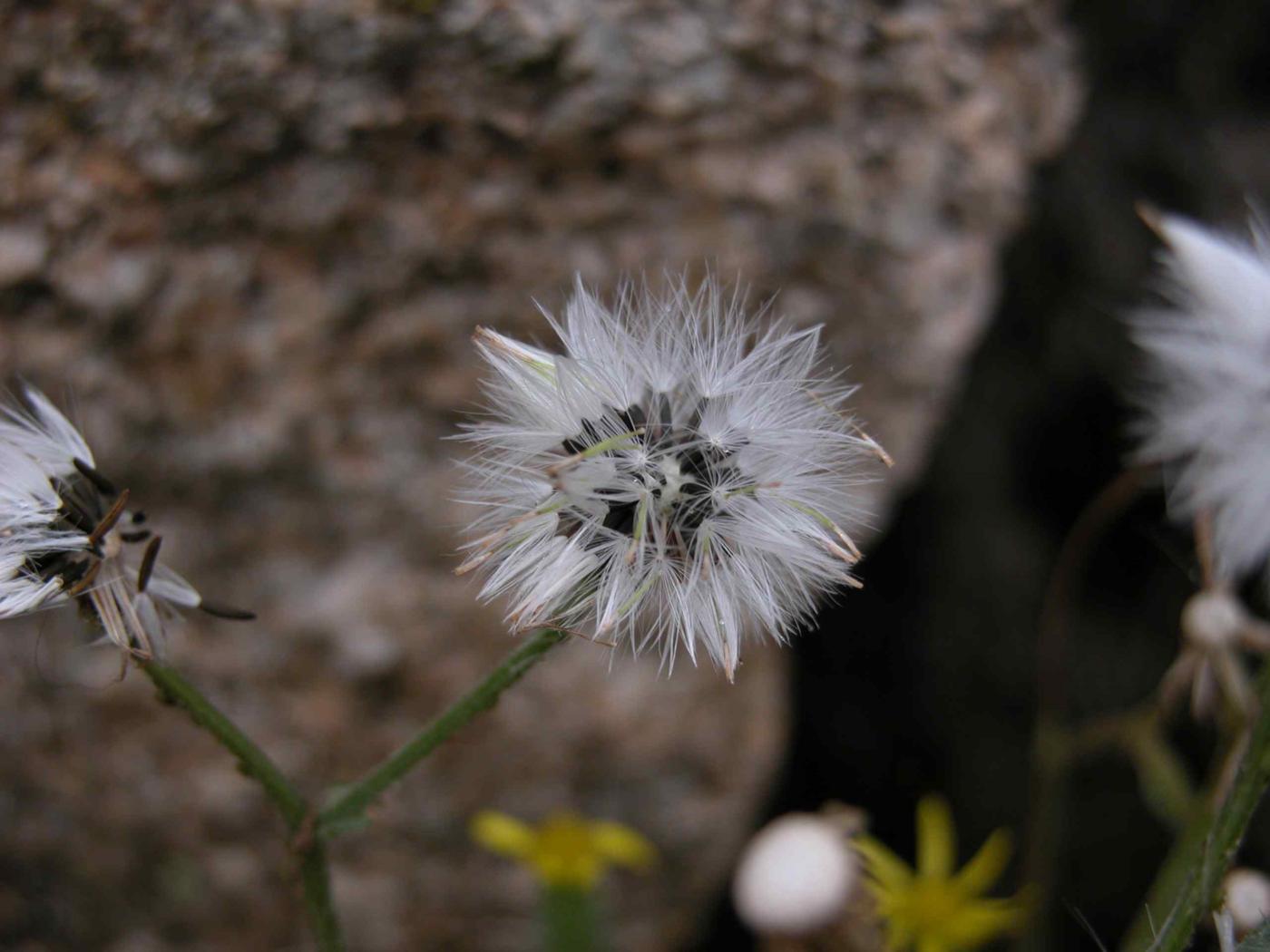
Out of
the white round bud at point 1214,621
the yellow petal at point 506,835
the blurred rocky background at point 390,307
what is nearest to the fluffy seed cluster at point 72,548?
the blurred rocky background at point 390,307

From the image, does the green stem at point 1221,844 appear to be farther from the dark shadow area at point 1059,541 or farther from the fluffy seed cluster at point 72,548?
the dark shadow area at point 1059,541

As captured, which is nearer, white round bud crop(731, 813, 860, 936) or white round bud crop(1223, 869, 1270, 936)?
white round bud crop(1223, 869, 1270, 936)

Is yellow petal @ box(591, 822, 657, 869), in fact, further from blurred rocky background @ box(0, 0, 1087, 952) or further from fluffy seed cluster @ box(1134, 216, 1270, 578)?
fluffy seed cluster @ box(1134, 216, 1270, 578)

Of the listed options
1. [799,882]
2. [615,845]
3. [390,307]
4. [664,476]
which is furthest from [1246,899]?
[390,307]

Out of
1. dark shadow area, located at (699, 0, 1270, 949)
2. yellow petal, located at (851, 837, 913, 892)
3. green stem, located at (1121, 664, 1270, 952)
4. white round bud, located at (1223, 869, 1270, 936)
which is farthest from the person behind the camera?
dark shadow area, located at (699, 0, 1270, 949)

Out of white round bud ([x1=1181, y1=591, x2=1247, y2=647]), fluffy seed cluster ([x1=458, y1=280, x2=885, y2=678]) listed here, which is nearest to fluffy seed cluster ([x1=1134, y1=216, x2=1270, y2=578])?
white round bud ([x1=1181, y1=591, x2=1247, y2=647])

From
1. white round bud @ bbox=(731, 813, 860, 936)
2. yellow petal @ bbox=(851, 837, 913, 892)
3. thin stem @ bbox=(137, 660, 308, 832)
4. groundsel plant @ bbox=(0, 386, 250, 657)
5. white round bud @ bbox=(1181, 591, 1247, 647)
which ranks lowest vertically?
yellow petal @ bbox=(851, 837, 913, 892)

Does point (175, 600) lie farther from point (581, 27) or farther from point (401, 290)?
point (581, 27)
